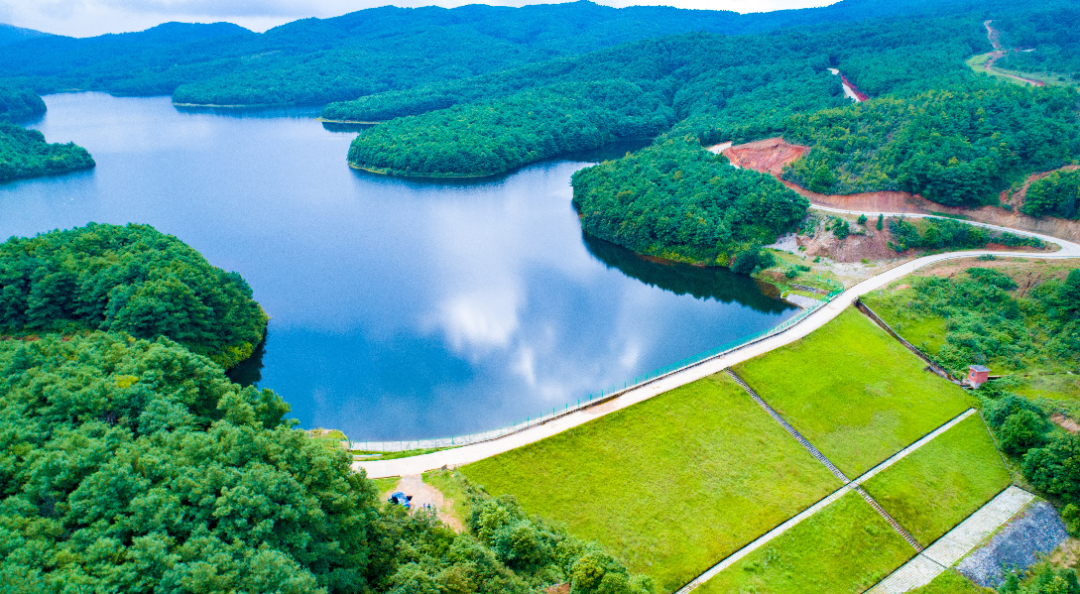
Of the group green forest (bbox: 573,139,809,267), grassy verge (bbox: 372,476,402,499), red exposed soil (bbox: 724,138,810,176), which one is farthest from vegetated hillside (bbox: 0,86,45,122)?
grassy verge (bbox: 372,476,402,499)

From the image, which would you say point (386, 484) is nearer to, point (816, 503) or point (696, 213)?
point (816, 503)

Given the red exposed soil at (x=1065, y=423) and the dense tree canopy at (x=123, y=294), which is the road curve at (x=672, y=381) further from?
the dense tree canopy at (x=123, y=294)

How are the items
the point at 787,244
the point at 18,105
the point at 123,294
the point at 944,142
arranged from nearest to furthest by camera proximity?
the point at 123,294 → the point at 787,244 → the point at 944,142 → the point at 18,105

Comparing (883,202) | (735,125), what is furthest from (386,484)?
(735,125)

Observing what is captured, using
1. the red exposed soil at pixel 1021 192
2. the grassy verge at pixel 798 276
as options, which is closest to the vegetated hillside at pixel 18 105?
the grassy verge at pixel 798 276

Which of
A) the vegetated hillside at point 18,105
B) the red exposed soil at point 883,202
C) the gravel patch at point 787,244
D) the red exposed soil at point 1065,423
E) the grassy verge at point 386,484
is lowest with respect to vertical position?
the red exposed soil at point 1065,423

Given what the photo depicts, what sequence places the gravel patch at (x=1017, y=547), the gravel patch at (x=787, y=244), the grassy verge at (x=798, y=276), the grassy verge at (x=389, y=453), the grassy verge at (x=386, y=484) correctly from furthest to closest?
the gravel patch at (x=787, y=244) → the grassy verge at (x=798, y=276) → the grassy verge at (x=389, y=453) → the gravel patch at (x=1017, y=547) → the grassy verge at (x=386, y=484)
